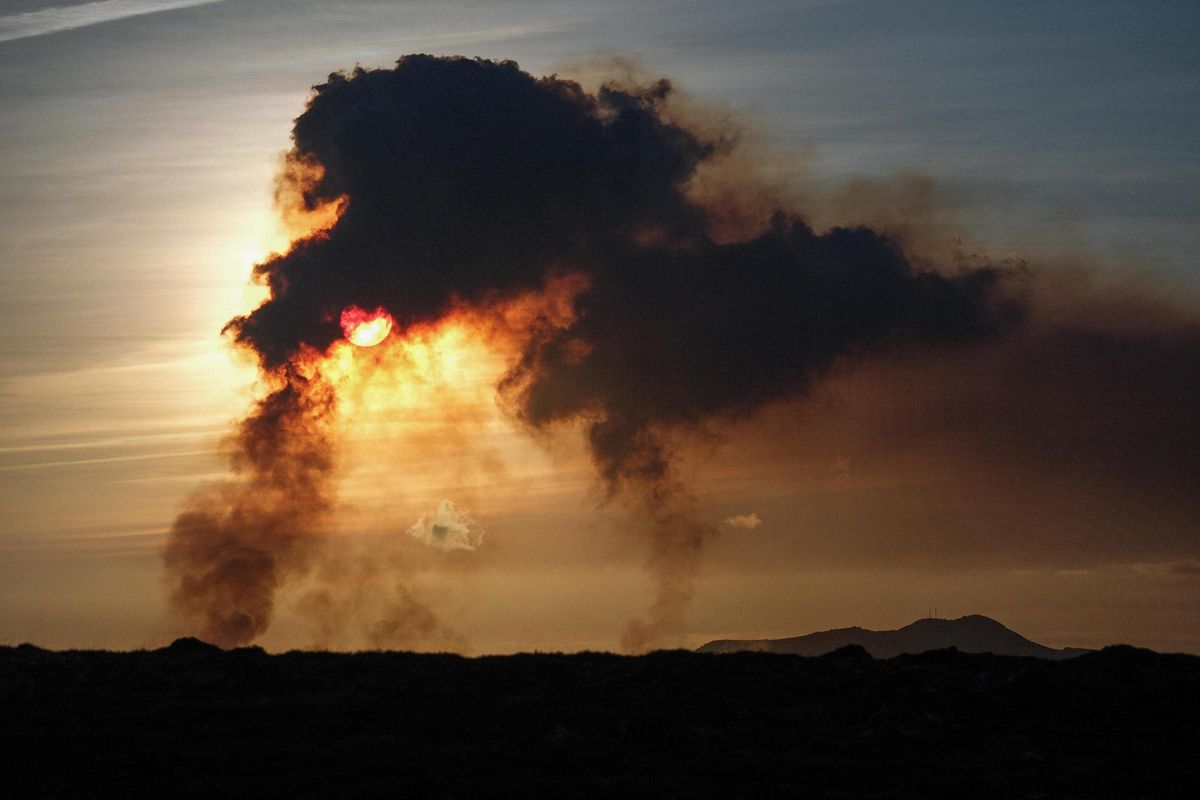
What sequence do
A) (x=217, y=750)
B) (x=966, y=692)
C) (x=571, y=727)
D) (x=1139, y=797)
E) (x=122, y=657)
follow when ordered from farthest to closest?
(x=122, y=657) < (x=966, y=692) < (x=571, y=727) < (x=217, y=750) < (x=1139, y=797)

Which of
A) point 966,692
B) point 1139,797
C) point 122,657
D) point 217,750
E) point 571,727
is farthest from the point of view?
point 122,657

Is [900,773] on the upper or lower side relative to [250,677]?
lower

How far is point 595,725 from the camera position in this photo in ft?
264

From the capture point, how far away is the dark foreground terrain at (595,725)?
71.1m

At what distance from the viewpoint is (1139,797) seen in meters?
69.4

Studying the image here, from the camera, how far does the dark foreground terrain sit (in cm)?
7112

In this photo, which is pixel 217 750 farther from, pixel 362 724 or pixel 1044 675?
pixel 1044 675

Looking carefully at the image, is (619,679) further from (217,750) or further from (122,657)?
(122,657)

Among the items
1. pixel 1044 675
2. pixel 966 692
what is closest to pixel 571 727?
pixel 966 692

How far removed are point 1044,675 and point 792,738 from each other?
1853 cm

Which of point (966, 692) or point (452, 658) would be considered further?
point (452, 658)

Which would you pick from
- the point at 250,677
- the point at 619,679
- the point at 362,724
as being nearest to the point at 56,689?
the point at 250,677

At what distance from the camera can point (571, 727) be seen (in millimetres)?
79938

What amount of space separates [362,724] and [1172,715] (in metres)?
43.6
